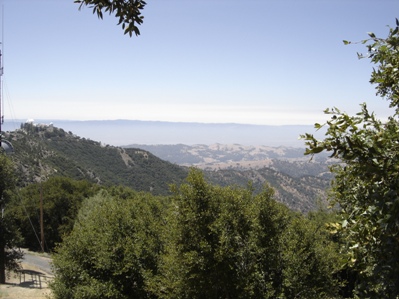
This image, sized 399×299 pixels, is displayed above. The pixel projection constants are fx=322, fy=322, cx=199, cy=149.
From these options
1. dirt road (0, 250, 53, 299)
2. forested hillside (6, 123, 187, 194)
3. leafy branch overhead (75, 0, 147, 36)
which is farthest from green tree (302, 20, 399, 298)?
forested hillside (6, 123, 187, 194)

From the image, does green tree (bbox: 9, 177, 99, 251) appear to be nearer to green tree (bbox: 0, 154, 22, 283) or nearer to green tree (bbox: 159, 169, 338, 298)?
green tree (bbox: 0, 154, 22, 283)

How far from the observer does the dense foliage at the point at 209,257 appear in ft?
46.1

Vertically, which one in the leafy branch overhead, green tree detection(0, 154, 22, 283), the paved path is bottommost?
the paved path

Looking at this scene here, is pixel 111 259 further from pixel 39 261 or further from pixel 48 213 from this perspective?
pixel 48 213

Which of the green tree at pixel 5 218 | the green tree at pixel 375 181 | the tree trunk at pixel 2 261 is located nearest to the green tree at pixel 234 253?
the green tree at pixel 375 181

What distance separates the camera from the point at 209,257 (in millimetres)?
13898

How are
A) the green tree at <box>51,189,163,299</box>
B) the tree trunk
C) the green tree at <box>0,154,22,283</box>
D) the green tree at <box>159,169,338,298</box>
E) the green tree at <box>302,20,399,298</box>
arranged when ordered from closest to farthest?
the green tree at <box>302,20,399,298</box>
the green tree at <box>159,169,338,298</box>
the green tree at <box>51,189,163,299</box>
the green tree at <box>0,154,22,283</box>
the tree trunk

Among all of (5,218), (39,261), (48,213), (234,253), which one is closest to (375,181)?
(234,253)

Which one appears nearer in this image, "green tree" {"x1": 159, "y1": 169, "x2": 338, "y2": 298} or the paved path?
"green tree" {"x1": 159, "y1": 169, "x2": 338, "y2": 298}

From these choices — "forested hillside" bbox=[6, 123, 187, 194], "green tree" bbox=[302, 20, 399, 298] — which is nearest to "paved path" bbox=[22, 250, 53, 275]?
"forested hillside" bbox=[6, 123, 187, 194]

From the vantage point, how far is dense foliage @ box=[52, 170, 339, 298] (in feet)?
46.1

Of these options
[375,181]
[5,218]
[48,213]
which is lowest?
[48,213]

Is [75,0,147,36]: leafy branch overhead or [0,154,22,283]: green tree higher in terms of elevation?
[75,0,147,36]: leafy branch overhead

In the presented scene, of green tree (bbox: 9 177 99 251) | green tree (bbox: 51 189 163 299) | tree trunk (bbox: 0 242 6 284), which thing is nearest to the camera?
green tree (bbox: 51 189 163 299)
